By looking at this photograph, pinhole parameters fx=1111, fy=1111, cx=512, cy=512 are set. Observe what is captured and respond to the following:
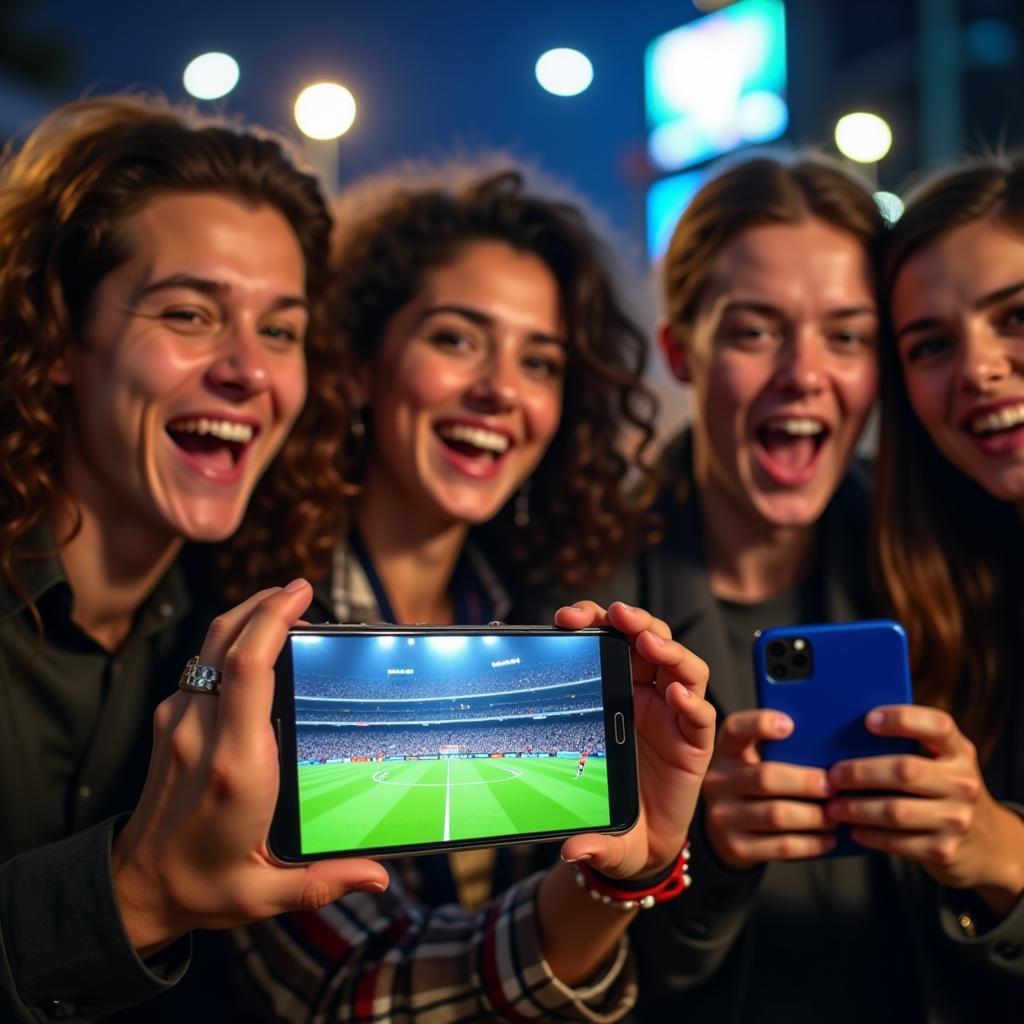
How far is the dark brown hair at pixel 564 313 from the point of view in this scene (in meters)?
2.75

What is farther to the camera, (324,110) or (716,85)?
(716,85)

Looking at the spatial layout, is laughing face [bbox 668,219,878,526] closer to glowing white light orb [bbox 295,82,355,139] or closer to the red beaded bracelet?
the red beaded bracelet

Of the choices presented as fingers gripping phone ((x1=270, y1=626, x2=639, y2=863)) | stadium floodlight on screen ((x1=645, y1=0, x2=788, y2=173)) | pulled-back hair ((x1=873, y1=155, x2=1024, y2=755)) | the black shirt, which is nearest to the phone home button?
fingers gripping phone ((x1=270, y1=626, x2=639, y2=863))

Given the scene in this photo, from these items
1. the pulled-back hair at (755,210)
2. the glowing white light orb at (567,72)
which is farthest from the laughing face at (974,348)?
the glowing white light orb at (567,72)

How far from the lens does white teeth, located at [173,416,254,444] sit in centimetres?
213

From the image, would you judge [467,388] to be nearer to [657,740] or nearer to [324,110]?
[657,740]

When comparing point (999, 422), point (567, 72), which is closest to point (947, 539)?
point (999, 422)

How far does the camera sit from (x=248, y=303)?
2180 millimetres

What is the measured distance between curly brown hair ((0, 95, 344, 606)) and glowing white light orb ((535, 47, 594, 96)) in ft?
6.01

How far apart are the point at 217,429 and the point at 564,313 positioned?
999 millimetres

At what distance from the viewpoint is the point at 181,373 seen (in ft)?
6.86

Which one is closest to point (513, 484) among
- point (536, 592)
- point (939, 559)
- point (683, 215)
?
point (536, 592)

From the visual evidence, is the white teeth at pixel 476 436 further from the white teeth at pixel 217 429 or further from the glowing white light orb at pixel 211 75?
the glowing white light orb at pixel 211 75

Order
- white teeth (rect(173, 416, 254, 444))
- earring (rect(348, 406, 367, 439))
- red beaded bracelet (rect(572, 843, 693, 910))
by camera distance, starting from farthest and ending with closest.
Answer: earring (rect(348, 406, 367, 439)), white teeth (rect(173, 416, 254, 444)), red beaded bracelet (rect(572, 843, 693, 910))
